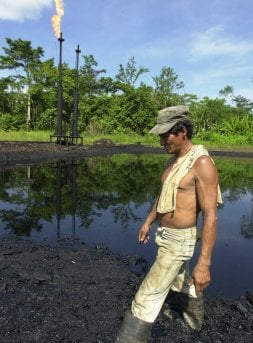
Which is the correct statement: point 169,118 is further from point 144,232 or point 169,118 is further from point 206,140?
point 206,140

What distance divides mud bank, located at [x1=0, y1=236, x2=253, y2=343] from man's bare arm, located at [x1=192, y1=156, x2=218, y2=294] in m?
1.10

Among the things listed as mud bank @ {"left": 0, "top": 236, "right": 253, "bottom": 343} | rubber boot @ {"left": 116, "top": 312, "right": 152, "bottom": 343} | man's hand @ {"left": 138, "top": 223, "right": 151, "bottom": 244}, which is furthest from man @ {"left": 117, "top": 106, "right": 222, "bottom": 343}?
mud bank @ {"left": 0, "top": 236, "right": 253, "bottom": 343}

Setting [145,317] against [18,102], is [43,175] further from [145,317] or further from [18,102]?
[18,102]

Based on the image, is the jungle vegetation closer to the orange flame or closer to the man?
the orange flame

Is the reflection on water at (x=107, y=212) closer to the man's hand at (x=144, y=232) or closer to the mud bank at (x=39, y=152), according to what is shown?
the man's hand at (x=144, y=232)

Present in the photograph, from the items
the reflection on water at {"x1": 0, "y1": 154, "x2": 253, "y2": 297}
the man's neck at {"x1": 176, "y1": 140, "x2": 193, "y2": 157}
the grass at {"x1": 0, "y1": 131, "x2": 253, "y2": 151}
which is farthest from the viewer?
the grass at {"x1": 0, "y1": 131, "x2": 253, "y2": 151}

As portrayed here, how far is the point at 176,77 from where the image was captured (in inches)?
2148

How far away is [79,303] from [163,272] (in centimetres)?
159

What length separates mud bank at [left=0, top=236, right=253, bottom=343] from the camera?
11.9ft

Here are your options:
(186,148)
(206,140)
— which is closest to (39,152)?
(186,148)

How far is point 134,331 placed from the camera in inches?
115

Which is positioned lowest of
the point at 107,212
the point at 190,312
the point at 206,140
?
the point at 107,212

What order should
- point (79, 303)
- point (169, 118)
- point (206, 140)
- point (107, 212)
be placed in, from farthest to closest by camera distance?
point (206, 140), point (107, 212), point (79, 303), point (169, 118)

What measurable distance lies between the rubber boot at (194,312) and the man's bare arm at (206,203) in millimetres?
960
